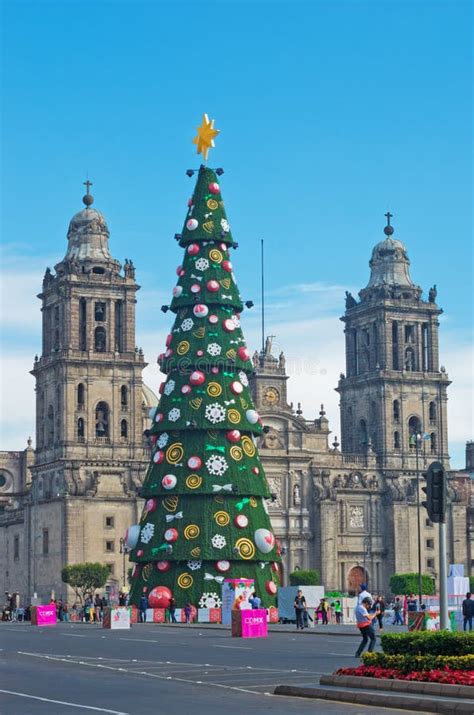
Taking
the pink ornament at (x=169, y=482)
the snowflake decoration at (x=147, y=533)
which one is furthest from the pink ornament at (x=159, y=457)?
the snowflake decoration at (x=147, y=533)

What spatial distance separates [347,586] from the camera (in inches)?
4360

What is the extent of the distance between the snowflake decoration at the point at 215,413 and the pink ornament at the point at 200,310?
353 cm

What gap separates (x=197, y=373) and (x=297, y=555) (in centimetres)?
5595

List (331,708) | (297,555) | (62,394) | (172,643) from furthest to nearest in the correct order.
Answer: (297,555) → (62,394) → (172,643) → (331,708)

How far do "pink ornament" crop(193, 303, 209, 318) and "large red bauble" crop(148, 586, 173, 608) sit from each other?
1067 cm

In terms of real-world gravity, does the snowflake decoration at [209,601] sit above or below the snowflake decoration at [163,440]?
below

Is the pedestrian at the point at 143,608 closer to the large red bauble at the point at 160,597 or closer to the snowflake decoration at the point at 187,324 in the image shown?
the large red bauble at the point at 160,597

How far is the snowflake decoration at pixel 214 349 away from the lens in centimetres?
5703

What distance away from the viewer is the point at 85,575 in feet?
315

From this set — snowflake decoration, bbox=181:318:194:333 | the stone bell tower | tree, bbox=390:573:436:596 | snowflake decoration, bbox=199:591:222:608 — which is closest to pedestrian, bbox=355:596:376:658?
snowflake decoration, bbox=199:591:222:608

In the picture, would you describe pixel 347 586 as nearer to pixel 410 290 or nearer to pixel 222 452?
pixel 410 290

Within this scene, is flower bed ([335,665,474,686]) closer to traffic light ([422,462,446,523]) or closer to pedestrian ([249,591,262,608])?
traffic light ([422,462,446,523])

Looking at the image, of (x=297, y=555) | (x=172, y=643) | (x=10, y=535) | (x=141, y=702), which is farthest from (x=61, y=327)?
(x=141, y=702)

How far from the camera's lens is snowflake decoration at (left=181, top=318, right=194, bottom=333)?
57.5 metres
